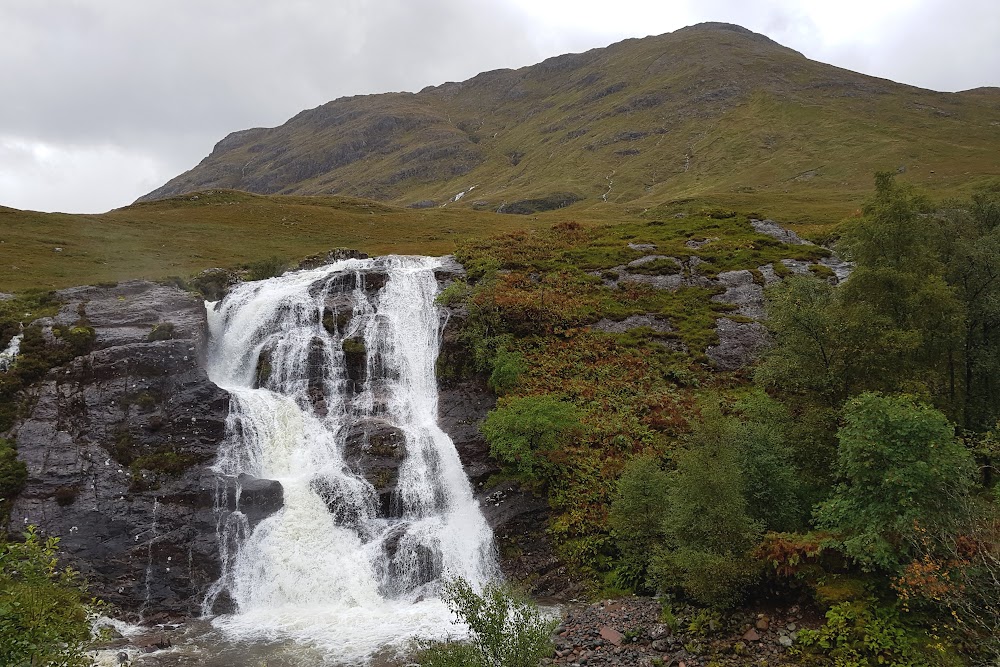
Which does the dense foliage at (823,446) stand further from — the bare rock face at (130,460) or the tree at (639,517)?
the bare rock face at (130,460)

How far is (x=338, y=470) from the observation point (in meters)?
30.2

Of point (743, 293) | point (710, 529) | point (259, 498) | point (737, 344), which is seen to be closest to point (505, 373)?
point (259, 498)

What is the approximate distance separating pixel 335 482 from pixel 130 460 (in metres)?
10.9

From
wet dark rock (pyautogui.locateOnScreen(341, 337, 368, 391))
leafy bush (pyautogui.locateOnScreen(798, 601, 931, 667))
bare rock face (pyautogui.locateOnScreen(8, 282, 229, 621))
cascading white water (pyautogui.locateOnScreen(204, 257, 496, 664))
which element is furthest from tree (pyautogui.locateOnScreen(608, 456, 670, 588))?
wet dark rock (pyautogui.locateOnScreen(341, 337, 368, 391))

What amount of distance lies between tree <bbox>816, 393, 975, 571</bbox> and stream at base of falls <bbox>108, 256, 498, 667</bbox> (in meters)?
14.2

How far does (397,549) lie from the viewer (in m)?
26.1

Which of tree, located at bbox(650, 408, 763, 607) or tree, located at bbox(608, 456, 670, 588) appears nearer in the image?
tree, located at bbox(650, 408, 763, 607)

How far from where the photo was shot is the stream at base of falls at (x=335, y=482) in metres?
22.6

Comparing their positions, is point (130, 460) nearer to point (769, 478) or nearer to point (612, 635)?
point (612, 635)

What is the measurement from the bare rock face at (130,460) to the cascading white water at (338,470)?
1423mm

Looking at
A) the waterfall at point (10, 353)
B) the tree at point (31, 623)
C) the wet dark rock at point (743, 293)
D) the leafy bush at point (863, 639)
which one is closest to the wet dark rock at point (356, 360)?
the waterfall at point (10, 353)

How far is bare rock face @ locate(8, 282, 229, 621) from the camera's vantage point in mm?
25281

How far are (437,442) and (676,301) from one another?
24.7m

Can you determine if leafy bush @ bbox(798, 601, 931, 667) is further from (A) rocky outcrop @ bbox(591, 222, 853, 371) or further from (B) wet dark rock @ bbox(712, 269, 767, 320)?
(B) wet dark rock @ bbox(712, 269, 767, 320)
